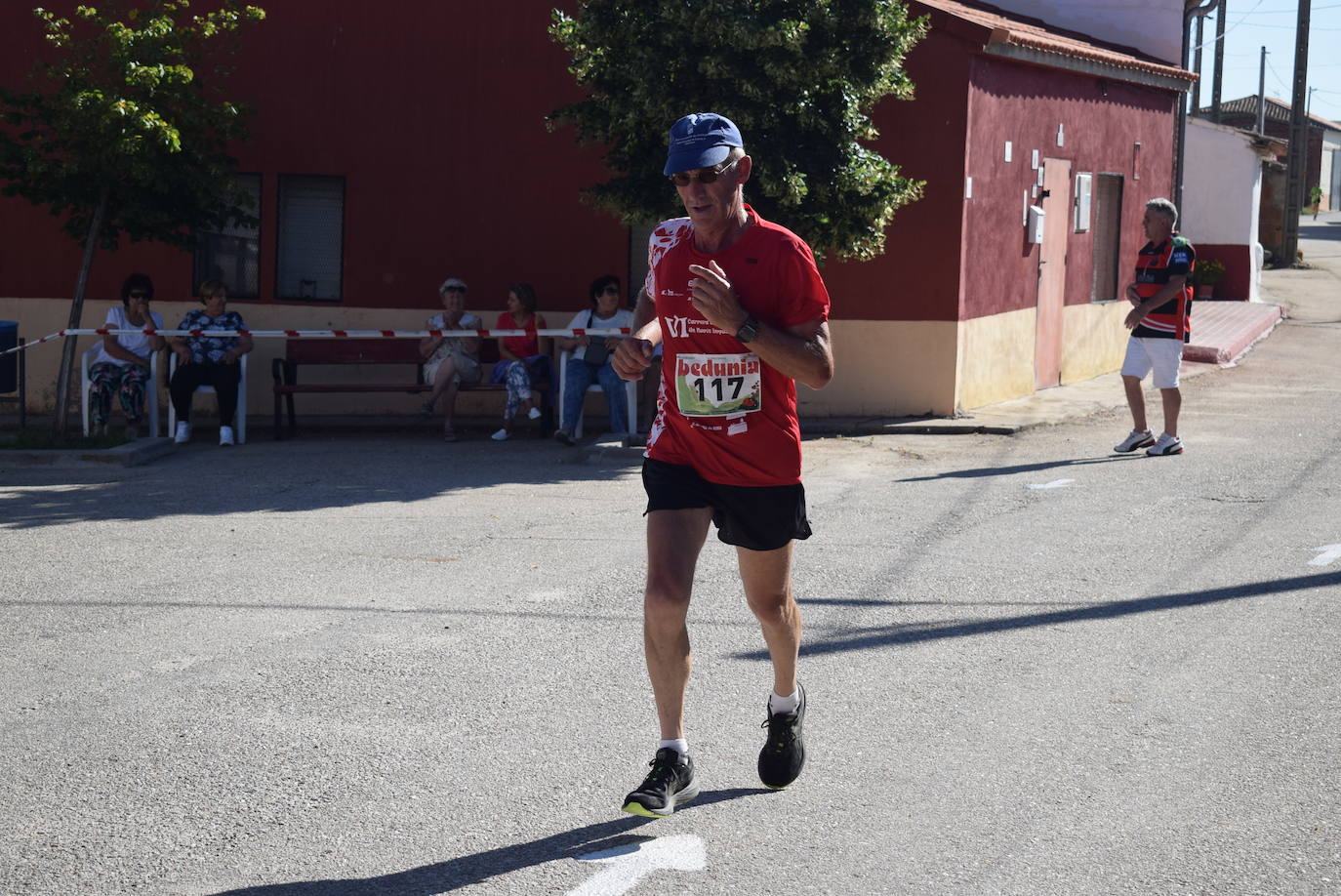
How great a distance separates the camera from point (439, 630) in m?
6.77

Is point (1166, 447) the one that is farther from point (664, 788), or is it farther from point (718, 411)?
point (664, 788)

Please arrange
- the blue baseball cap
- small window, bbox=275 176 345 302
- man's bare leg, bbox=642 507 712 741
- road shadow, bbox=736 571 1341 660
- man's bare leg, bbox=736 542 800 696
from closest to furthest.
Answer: the blue baseball cap → man's bare leg, bbox=642 507 712 741 → man's bare leg, bbox=736 542 800 696 → road shadow, bbox=736 571 1341 660 → small window, bbox=275 176 345 302

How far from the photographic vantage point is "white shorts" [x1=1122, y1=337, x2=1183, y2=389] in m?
11.9

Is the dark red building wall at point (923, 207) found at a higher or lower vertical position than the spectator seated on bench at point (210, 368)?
higher

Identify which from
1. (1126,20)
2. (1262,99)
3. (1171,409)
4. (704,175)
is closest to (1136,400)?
(1171,409)

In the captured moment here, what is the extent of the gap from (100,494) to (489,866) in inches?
281

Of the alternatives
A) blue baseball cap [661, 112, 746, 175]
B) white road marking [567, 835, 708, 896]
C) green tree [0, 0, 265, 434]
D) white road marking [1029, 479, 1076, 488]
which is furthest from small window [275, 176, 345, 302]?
white road marking [567, 835, 708, 896]

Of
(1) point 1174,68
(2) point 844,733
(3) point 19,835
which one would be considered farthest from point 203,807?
(1) point 1174,68

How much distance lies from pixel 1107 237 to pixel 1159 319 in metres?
6.78

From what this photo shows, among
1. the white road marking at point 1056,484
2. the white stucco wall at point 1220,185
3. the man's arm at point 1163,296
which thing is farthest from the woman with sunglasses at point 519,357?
the white stucco wall at point 1220,185

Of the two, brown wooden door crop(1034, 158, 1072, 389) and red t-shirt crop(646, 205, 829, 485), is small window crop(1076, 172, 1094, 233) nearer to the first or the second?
brown wooden door crop(1034, 158, 1072, 389)

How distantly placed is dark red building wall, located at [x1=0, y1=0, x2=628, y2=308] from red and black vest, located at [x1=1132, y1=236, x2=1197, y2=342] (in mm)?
4881

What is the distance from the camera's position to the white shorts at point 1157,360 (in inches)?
A: 470

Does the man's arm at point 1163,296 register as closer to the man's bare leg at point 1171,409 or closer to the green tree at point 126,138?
the man's bare leg at point 1171,409
